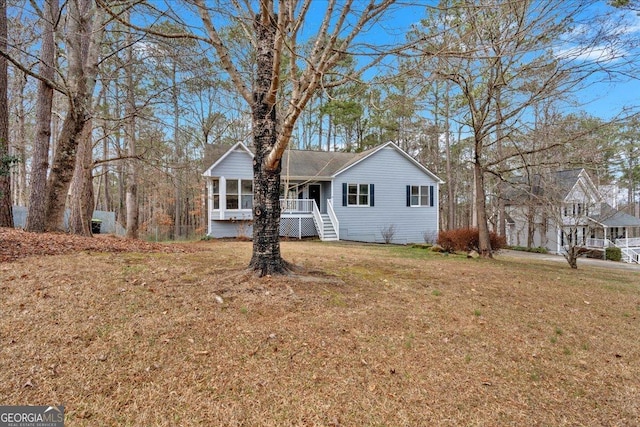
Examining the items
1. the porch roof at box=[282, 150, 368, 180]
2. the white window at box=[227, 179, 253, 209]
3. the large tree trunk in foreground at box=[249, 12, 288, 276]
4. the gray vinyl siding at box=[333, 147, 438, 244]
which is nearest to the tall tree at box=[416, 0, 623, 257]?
the large tree trunk in foreground at box=[249, 12, 288, 276]

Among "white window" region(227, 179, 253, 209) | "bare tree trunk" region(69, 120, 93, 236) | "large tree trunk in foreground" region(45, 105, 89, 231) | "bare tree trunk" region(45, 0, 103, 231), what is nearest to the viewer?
"bare tree trunk" region(45, 0, 103, 231)

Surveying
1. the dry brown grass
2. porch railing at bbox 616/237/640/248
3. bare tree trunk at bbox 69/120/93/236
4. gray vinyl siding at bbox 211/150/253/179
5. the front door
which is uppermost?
gray vinyl siding at bbox 211/150/253/179

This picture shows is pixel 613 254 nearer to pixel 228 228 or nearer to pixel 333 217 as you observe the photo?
pixel 333 217

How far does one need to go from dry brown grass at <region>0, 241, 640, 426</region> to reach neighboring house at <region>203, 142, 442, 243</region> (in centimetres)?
1125

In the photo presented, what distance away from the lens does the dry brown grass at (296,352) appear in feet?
6.71

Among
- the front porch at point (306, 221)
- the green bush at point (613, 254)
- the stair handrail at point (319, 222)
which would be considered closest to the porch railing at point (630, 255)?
the green bush at point (613, 254)

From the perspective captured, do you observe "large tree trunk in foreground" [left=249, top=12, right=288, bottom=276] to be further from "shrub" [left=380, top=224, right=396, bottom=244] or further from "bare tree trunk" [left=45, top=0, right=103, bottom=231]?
"shrub" [left=380, top=224, right=396, bottom=244]

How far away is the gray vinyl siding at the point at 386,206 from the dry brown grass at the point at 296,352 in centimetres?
1257

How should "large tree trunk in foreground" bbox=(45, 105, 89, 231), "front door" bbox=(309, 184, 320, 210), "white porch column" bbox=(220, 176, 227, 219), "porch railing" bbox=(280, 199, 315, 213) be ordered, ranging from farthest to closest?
"front door" bbox=(309, 184, 320, 210) < "porch railing" bbox=(280, 199, 315, 213) < "white porch column" bbox=(220, 176, 227, 219) < "large tree trunk in foreground" bbox=(45, 105, 89, 231)

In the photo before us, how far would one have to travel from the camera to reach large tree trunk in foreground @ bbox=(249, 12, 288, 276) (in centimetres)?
401

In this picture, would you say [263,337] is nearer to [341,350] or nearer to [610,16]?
[341,350]

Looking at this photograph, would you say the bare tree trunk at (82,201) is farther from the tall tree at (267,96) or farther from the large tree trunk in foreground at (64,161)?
the tall tree at (267,96)

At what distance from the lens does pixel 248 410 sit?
2.00 m

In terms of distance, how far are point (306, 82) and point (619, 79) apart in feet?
18.6
